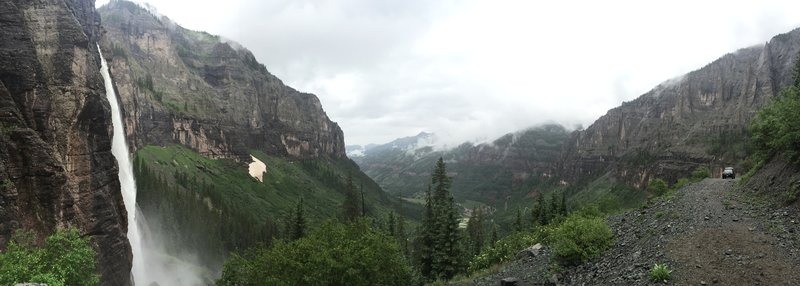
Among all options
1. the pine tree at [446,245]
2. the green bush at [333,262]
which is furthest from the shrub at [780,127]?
the pine tree at [446,245]

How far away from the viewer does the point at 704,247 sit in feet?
72.4

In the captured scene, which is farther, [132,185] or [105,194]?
[132,185]

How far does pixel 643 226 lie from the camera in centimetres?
2981

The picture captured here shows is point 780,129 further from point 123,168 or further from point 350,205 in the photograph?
point 123,168

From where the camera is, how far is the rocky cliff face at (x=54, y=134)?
109ft

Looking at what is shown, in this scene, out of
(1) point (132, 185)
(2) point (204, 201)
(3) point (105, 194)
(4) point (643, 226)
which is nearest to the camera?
(4) point (643, 226)

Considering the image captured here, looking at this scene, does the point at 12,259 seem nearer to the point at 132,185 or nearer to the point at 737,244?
the point at 737,244

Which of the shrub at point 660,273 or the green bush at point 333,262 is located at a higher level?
the shrub at point 660,273

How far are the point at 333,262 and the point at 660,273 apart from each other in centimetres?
2246

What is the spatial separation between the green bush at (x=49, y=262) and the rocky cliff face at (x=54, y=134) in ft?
16.0

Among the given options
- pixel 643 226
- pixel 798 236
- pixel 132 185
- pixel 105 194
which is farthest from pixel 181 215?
pixel 798 236

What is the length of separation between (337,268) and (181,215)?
364 ft

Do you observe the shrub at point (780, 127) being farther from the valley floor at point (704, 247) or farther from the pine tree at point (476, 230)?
the pine tree at point (476, 230)

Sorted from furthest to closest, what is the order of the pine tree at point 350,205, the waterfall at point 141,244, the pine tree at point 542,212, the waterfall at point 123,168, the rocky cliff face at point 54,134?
the pine tree at point 350,205 < the pine tree at point 542,212 < the waterfall at point 141,244 < the waterfall at point 123,168 < the rocky cliff face at point 54,134
